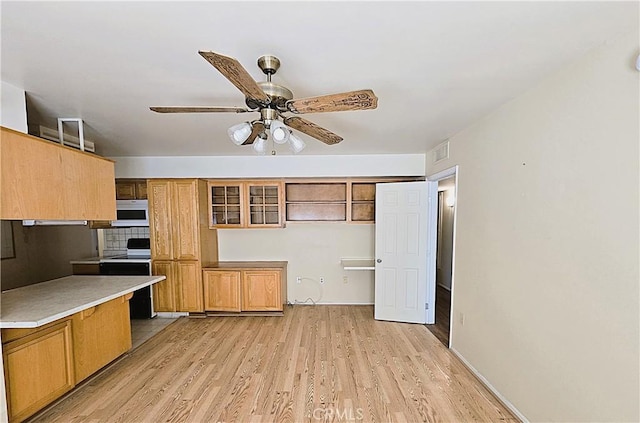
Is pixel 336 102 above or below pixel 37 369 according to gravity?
above

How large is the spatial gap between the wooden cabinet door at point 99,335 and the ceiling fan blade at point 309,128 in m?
2.44

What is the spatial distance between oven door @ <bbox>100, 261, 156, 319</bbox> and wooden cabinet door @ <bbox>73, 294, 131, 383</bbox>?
122cm

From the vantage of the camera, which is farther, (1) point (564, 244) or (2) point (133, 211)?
(2) point (133, 211)

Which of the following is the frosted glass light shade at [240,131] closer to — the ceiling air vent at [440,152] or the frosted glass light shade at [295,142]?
the frosted glass light shade at [295,142]

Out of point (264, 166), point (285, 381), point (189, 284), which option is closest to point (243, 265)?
point (189, 284)

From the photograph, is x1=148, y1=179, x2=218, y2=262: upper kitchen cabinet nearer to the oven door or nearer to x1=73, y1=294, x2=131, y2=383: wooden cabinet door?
the oven door

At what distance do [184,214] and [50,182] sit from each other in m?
1.98

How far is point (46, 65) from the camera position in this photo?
167 cm

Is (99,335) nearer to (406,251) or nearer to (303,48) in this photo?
(303,48)

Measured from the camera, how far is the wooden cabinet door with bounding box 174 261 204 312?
414cm

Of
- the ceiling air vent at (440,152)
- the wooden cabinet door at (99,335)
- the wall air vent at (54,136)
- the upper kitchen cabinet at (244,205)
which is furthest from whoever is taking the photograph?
the upper kitchen cabinet at (244,205)

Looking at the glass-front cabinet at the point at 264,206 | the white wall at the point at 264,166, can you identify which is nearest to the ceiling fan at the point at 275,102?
the white wall at the point at 264,166

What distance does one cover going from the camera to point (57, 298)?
2404 mm

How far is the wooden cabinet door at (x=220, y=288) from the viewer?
4.18 m
